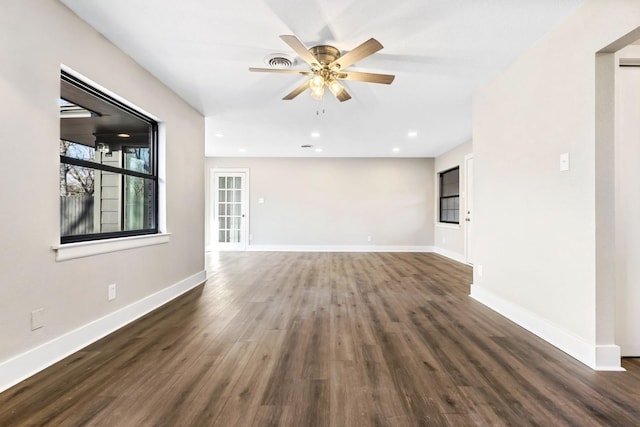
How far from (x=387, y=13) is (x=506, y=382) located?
248 cm

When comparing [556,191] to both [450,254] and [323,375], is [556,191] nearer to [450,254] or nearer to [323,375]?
[323,375]

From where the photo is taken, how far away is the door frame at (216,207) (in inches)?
302

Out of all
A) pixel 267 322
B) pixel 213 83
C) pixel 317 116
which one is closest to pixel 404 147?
pixel 317 116

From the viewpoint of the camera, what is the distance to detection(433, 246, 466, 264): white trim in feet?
20.0

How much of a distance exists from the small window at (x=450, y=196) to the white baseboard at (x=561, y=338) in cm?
383

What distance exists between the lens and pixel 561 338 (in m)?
2.15

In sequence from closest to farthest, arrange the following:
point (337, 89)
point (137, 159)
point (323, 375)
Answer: point (323, 375)
point (337, 89)
point (137, 159)

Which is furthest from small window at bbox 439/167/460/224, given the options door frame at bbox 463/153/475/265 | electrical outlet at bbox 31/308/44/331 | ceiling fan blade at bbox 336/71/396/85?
electrical outlet at bbox 31/308/44/331

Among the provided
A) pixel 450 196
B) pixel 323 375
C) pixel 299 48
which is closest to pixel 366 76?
pixel 299 48

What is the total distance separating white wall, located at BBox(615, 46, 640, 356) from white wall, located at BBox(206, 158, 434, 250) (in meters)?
5.66

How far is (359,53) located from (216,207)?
21.1ft

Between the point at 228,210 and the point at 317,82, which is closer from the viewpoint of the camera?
the point at 317,82

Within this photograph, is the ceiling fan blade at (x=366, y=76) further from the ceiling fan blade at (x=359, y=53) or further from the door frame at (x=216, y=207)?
the door frame at (x=216, y=207)

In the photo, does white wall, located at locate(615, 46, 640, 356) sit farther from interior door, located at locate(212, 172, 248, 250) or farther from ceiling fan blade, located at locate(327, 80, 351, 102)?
interior door, located at locate(212, 172, 248, 250)
